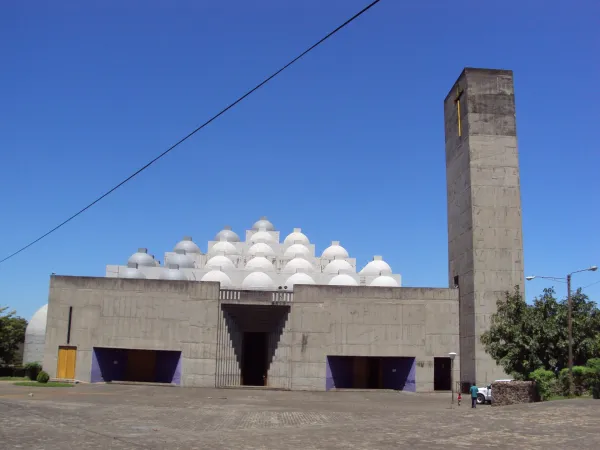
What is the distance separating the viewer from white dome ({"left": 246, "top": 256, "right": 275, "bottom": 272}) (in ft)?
186

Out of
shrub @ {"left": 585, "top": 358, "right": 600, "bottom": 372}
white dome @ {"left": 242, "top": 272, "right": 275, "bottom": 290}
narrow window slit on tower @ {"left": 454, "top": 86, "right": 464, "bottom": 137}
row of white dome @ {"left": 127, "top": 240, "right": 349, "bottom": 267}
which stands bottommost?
shrub @ {"left": 585, "top": 358, "right": 600, "bottom": 372}

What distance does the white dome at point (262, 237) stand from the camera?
213 feet

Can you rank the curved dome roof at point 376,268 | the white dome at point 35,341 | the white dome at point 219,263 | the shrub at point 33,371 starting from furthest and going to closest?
the curved dome roof at point 376,268
the white dome at point 219,263
the white dome at point 35,341
the shrub at point 33,371

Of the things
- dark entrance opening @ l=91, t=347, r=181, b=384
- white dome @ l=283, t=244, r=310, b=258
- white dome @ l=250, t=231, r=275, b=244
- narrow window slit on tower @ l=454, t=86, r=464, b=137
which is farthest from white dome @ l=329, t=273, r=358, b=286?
narrow window slit on tower @ l=454, t=86, r=464, b=137

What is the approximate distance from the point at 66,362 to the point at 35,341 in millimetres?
17895

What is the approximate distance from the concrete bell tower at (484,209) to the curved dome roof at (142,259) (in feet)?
103

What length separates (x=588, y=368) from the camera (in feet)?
88.7

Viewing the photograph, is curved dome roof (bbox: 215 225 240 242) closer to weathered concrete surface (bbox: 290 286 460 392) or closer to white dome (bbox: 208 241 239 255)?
white dome (bbox: 208 241 239 255)

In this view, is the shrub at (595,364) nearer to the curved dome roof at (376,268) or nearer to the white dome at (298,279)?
the white dome at (298,279)

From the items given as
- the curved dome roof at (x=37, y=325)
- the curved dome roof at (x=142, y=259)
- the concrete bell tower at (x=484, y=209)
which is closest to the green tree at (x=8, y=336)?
the curved dome roof at (x=37, y=325)

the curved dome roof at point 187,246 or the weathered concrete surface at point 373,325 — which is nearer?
the weathered concrete surface at point 373,325

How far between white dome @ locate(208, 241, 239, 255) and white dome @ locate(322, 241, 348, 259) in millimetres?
9453

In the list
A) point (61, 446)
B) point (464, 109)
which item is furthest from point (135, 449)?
point (464, 109)

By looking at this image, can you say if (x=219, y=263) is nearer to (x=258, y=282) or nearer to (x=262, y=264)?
(x=262, y=264)
